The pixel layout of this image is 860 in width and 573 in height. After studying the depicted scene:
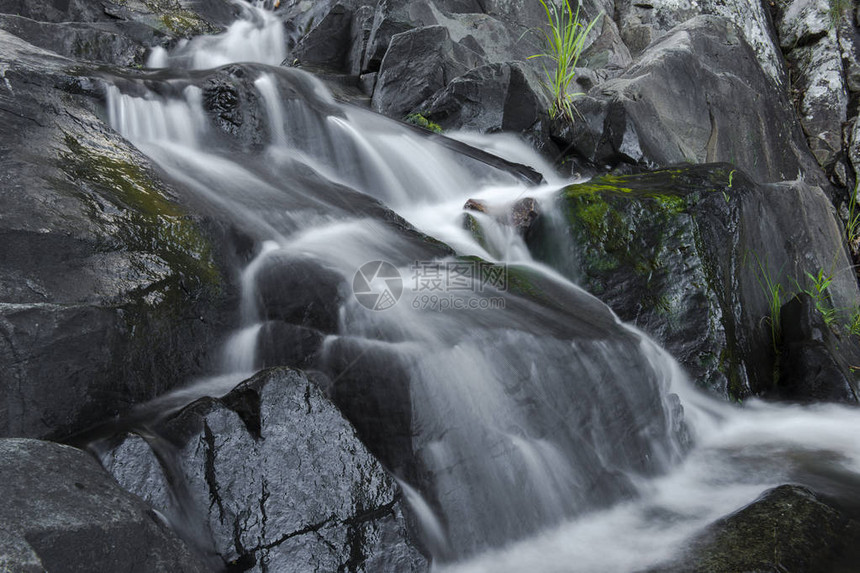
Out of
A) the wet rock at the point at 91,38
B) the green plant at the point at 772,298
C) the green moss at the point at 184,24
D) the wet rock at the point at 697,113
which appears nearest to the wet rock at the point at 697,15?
the wet rock at the point at 697,113

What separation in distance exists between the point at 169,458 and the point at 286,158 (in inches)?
140

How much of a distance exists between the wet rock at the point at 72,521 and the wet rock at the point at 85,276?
0.67m

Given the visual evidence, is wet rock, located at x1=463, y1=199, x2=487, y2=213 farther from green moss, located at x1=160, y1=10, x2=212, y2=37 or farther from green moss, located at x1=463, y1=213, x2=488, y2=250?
green moss, located at x1=160, y1=10, x2=212, y2=37

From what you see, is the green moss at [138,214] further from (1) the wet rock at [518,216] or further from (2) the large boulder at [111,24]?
(2) the large boulder at [111,24]

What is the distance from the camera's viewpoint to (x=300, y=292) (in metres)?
3.42

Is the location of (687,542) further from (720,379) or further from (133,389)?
(133,389)

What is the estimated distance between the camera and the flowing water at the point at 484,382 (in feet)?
9.10

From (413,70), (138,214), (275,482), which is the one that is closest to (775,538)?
(275,482)

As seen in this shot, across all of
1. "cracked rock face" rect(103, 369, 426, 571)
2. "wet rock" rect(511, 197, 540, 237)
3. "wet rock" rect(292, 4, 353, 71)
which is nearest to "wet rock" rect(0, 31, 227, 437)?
"cracked rock face" rect(103, 369, 426, 571)

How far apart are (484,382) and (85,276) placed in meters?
1.89

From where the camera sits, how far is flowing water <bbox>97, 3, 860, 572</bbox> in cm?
277

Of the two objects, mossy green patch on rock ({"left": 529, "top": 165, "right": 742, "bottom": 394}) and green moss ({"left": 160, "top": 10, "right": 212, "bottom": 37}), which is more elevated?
green moss ({"left": 160, "top": 10, "right": 212, "bottom": 37})

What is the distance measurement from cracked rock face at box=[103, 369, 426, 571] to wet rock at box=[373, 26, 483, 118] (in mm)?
5882

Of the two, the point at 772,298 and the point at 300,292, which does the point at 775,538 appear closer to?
the point at 300,292
